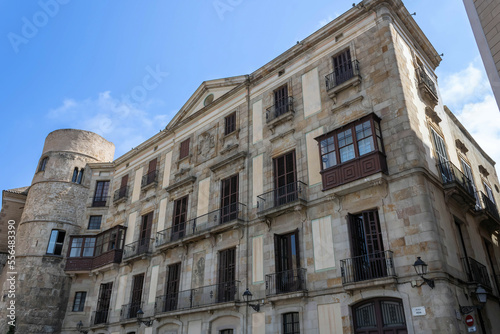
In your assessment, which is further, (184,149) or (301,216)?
(184,149)

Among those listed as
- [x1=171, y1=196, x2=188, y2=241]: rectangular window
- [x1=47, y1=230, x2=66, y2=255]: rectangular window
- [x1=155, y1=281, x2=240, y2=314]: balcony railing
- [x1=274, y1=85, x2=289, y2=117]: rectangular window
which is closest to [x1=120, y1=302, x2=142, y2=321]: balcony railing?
[x1=155, y1=281, x2=240, y2=314]: balcony railing

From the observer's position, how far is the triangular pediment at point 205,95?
73.0 feet

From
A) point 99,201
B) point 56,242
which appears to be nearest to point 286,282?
point 56,242

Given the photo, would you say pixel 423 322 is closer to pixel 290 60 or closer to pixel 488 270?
pixel 488 270

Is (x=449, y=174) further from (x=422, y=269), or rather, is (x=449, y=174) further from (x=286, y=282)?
(x=286, y=282)

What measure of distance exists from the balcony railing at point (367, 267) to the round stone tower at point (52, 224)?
735 inches

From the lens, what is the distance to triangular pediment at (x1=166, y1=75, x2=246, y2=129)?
22236 mm

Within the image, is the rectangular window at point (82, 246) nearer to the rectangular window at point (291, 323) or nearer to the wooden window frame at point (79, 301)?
the wooden window frame at point (79, 301)

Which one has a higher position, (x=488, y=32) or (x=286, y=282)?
(x=488, y=32)

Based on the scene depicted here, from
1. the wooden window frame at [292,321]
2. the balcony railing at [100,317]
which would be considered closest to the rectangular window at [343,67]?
the wooden window frame at [292,321]

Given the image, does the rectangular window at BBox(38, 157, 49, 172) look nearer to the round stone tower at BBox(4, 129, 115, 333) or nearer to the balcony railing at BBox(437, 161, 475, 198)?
the round stone tower at BBox(4, 129, 115, 333)

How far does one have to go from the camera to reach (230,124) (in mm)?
21234

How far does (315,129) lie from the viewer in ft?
54.7

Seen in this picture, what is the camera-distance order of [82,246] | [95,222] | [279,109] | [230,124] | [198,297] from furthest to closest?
[95,222] → [82,246] → [230,124] → [279,109] → [198,297]
